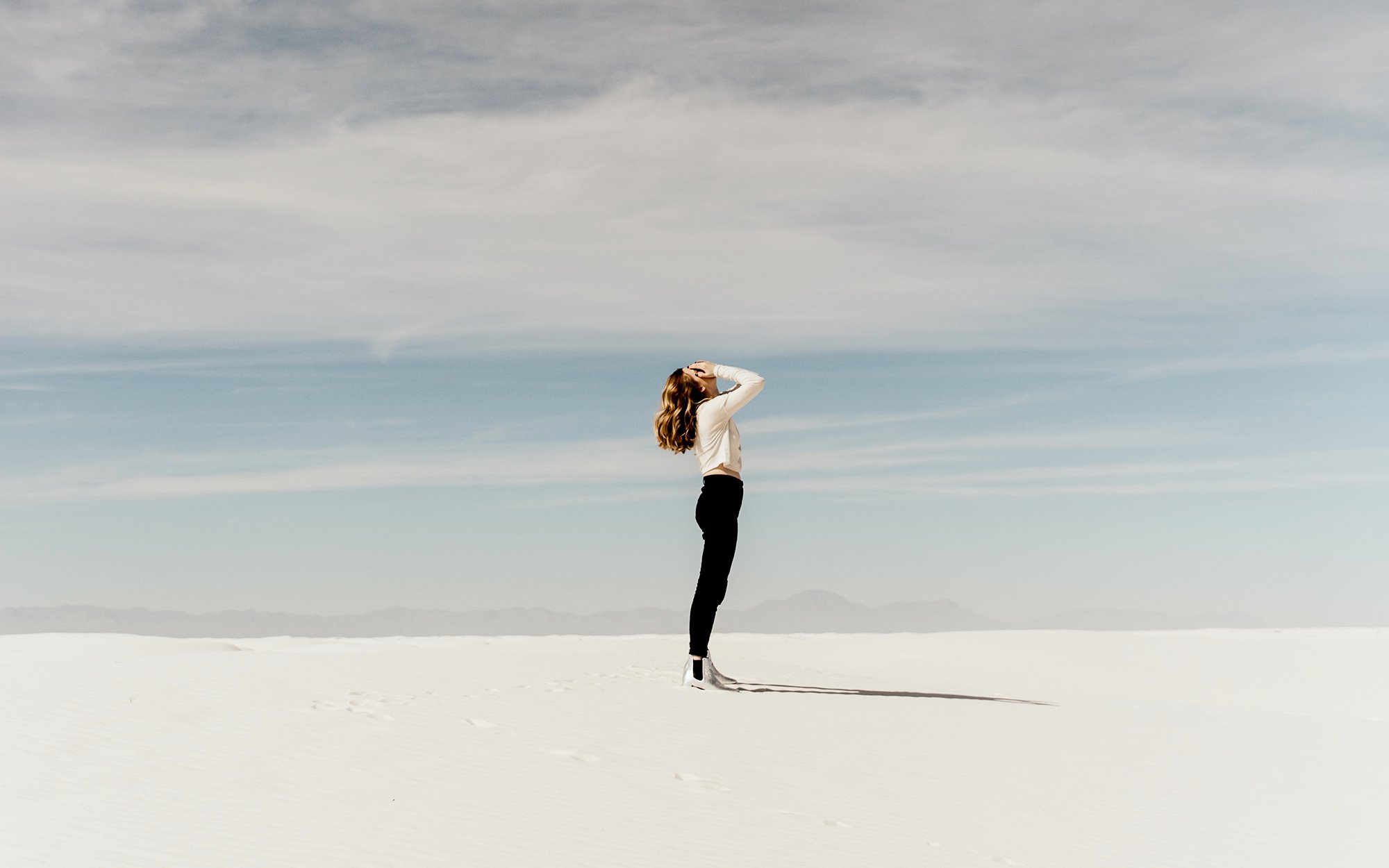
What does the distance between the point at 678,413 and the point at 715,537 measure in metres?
1.12

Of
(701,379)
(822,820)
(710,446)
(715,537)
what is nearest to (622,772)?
(822,820)

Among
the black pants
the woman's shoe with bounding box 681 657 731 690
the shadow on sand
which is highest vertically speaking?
the black pants

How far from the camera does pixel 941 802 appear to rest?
302 inches

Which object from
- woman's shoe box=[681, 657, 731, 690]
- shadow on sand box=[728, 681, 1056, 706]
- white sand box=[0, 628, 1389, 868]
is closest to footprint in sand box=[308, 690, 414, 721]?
white sand box=[0, 628, 1389, 868]

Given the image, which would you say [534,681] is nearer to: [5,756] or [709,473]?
[709,473]

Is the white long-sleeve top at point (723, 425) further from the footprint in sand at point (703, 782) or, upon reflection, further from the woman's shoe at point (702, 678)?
the footprint in sand at point (703, 782)

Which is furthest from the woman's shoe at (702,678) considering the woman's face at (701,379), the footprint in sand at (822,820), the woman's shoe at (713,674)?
the footprint in sand at (822,820)

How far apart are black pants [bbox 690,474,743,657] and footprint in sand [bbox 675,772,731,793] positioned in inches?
103

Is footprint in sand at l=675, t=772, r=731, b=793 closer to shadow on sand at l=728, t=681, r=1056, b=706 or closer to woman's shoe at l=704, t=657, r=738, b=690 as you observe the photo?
woman's shoe at l=704, t=657, r=738, b=690

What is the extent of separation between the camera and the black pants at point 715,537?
10.0 m

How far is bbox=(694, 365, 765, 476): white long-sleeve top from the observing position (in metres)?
10.0

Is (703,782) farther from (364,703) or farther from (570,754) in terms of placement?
(364,703)

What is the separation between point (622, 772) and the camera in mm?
7656

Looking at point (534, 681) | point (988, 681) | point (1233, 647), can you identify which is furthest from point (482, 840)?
point (1233, 647)
